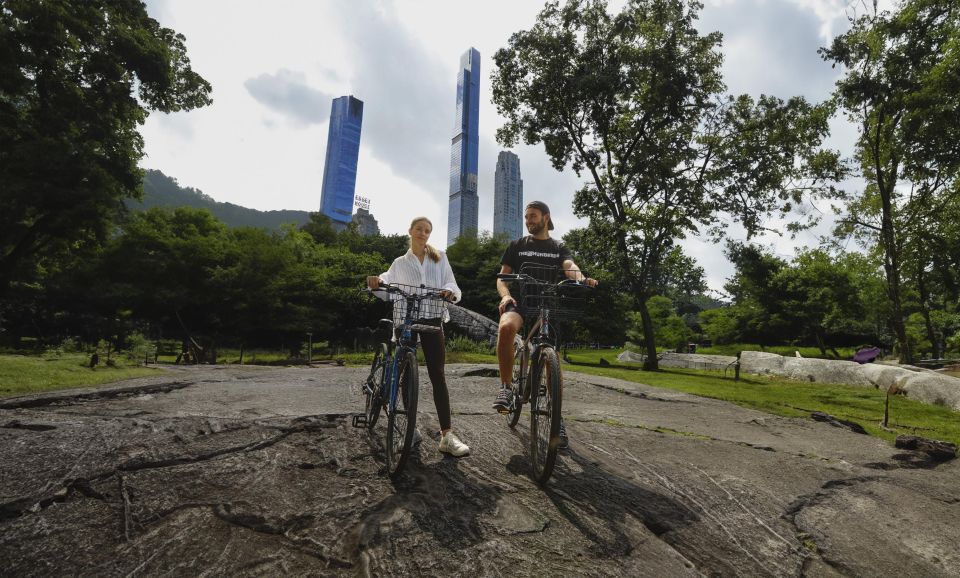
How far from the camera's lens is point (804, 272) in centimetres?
2853

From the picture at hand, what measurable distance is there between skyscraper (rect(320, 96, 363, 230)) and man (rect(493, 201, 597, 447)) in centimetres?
11578

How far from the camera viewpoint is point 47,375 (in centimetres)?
685

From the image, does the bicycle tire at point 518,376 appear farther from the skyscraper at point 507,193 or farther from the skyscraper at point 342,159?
the skyscraper at point 507,193

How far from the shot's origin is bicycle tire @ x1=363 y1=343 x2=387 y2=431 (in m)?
3.71

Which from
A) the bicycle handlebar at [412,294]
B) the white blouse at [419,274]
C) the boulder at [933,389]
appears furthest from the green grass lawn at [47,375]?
the boulder at [933,389]

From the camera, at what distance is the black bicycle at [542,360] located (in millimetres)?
3023

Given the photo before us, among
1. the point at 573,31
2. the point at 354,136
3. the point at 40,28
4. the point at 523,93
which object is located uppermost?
the point at 354,136

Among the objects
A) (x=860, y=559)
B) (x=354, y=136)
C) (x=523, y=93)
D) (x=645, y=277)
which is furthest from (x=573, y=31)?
(x=354, y=136)

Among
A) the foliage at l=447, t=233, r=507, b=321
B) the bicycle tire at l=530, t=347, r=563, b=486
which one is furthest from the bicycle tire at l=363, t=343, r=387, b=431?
the foliage at l=447, t=233, r=507, b=321

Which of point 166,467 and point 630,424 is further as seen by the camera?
point 630,424

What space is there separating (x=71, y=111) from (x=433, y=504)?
72.6 feet

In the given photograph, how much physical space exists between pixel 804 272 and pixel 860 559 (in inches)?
1286

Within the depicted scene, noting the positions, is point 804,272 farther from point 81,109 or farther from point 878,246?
point 81,109

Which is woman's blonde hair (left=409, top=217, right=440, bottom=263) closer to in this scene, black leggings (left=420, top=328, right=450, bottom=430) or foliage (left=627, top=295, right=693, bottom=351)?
black leggings (left=420, top=328, right=450, bottom=430)
